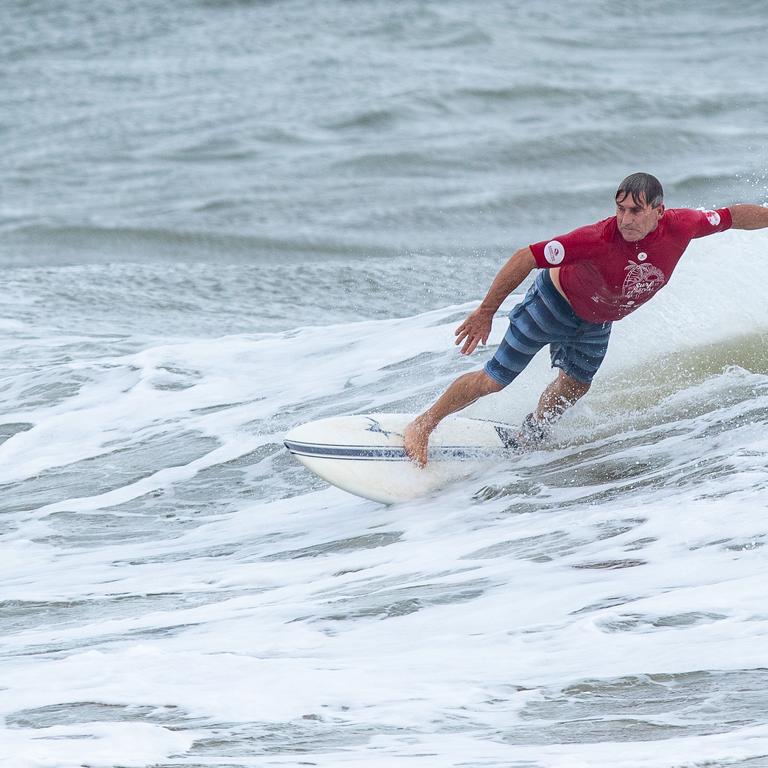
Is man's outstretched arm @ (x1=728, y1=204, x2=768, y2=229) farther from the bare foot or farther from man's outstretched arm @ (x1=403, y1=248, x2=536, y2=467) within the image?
the bare foot

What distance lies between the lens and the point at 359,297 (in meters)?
Result: 12.5

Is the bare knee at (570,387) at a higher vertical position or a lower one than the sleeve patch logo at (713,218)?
lower

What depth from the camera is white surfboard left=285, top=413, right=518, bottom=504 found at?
263 inches

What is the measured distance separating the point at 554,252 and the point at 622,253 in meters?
0.33

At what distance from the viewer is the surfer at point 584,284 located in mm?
5797

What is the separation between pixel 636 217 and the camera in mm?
5676

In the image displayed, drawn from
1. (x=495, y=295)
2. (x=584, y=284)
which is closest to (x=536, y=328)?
(x=584, y=284)

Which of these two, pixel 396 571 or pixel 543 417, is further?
pixel 543 417

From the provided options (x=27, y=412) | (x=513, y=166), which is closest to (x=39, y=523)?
(x=27, y=412)

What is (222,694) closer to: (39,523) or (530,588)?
(530,588)

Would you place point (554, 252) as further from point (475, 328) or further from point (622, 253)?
point (475, 328)

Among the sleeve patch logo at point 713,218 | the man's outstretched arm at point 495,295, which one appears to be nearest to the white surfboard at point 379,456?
the man's outstretched arm at point 495,295

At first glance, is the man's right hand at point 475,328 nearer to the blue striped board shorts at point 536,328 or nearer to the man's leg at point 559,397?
the blue striped board shorts at point 536,328

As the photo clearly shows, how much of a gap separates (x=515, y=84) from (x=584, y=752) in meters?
19.2
